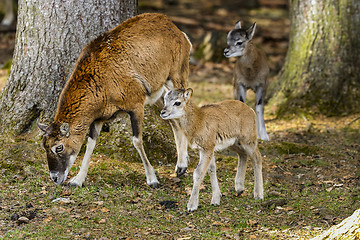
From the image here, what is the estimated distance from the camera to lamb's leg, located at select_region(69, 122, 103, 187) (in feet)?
25.9

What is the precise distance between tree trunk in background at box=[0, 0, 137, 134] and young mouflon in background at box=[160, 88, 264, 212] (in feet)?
7.54

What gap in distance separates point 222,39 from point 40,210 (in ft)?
37.9

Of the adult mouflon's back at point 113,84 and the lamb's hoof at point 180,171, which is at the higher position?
the adult mouflon's back at point 113,84

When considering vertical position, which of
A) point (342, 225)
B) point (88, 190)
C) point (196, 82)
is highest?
point (342, 225)

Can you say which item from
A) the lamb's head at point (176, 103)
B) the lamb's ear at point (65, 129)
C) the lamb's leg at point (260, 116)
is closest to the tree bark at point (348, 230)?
the lamb's head at point (176, 103)

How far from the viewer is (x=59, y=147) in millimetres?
7359

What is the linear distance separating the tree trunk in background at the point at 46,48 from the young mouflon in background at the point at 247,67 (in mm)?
2936

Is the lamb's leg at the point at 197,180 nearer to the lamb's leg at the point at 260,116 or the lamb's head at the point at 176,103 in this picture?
the lamb's head at the point at 176,103

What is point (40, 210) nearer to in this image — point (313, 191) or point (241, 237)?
point (241, 237)

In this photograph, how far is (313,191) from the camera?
7.91 m

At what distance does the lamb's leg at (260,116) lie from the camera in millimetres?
10781

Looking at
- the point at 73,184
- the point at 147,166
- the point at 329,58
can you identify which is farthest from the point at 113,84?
the point at 329,58

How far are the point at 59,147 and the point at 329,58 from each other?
707cm

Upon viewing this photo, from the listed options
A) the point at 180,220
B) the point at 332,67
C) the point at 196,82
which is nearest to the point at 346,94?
the point at 332,67
